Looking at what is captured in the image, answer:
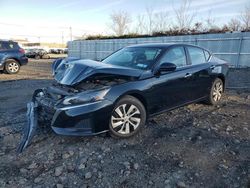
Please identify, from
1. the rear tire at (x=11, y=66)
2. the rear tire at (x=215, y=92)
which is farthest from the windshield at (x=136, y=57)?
the rear tire at (x=11, y=66)

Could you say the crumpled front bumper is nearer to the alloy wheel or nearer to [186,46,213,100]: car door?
the alloy wheel

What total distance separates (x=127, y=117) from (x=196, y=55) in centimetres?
244

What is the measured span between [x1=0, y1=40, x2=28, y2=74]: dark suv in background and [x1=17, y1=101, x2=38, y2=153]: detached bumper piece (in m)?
8.83

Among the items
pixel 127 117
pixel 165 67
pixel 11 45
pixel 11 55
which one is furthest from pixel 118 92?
pixel 11 45

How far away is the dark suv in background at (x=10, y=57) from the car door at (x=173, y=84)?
9.93 meters

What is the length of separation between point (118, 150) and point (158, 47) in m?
2.21

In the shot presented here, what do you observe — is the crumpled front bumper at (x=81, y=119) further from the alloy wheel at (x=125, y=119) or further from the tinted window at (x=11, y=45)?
the tinted window at (x=11, y=45)

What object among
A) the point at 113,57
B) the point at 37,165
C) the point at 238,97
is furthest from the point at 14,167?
the point at 238,97

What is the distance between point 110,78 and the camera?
406cm

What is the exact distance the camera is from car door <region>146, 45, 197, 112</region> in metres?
4.52

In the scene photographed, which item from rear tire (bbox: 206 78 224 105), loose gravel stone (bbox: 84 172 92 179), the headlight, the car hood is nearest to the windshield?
the car hood

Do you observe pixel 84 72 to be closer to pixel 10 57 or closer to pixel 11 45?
pixel 10 57

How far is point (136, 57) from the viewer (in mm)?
4918

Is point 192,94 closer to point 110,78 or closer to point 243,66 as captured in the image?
point 110,78
